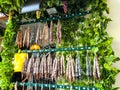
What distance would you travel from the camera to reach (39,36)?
6.03 ft

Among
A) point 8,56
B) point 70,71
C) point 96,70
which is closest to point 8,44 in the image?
point 8,56

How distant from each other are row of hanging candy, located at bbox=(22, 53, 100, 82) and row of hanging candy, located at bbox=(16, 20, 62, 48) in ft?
0.46

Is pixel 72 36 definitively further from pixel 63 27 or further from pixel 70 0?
pixel 70 0

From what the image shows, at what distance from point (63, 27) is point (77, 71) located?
0.46 metres

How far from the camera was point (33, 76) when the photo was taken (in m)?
1.77

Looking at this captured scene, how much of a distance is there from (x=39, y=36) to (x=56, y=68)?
0.37m

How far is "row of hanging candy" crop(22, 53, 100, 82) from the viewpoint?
5.01 ft

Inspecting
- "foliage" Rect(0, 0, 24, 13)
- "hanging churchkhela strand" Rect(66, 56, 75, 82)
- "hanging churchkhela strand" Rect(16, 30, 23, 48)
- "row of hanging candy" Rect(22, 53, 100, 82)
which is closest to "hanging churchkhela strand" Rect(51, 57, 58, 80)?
"row of hanging candy" Rect(22, 53, 100, 82)

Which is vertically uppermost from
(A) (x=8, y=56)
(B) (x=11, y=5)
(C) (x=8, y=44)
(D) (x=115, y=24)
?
(B) (x=11, y=5)

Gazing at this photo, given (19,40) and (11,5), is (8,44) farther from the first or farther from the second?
(11,5)

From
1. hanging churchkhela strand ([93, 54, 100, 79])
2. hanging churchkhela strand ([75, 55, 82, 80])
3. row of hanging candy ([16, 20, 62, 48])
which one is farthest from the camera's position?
row of hanging candy ([16, 20, 62, 48])

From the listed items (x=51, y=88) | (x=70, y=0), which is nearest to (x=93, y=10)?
(x=70, y=0)

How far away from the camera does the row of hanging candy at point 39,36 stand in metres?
1.74

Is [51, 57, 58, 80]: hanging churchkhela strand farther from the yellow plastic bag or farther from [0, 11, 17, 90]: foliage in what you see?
[0, 11, 17, 90]: foliage
